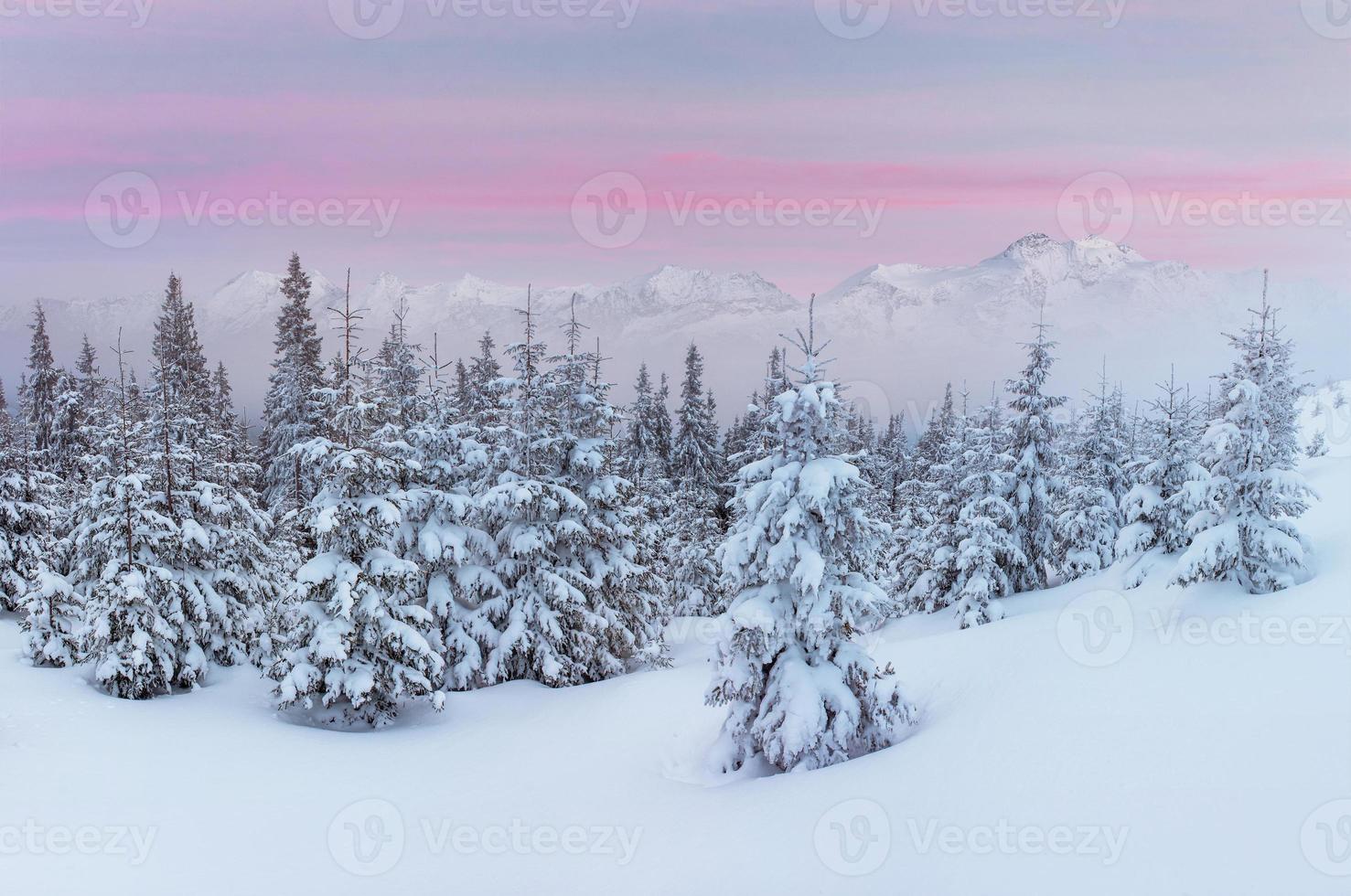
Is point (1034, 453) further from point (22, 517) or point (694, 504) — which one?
point (22, 517)

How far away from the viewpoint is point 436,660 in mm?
19359

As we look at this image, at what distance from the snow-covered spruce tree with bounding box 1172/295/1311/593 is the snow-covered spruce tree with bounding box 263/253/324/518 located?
35646 millimetres

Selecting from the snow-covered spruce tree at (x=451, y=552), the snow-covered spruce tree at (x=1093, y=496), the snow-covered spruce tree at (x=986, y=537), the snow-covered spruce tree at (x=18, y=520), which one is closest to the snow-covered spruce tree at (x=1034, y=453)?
the snow-covered spruce tree at (x=986, y=537)

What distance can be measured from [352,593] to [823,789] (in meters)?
11.9

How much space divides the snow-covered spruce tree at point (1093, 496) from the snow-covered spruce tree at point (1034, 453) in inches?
56.9

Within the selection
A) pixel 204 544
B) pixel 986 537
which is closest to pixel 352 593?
pixel 204 544

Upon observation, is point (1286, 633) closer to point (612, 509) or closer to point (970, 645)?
point (970, 645)

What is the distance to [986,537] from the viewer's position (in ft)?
A: 98.2

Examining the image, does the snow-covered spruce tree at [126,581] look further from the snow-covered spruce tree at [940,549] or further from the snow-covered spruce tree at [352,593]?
the snow-covered spruce tree at [940,549]

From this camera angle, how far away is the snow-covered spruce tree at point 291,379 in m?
38.8

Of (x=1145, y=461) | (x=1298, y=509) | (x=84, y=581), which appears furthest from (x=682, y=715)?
(x=1145, y=461)

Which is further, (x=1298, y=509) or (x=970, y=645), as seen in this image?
(x=970, y=645)

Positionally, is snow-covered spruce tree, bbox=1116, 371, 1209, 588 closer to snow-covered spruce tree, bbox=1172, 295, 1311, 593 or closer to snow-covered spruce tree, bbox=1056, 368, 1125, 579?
snow-covered spruce tree, bbox=1056, 368, 1125, 579

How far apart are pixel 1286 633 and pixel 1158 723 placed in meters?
3.95
